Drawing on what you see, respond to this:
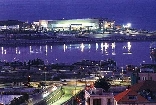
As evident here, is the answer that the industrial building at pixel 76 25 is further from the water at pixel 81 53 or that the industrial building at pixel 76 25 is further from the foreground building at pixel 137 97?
the foreground building at pixel 137 97

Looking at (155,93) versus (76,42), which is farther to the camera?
(76,42)

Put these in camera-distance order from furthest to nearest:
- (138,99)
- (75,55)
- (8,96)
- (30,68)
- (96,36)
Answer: (96,36) < (75,55) < (30,68) < (8,96) < (138,99)

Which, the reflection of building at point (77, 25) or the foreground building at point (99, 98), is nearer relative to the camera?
the foreground building at point (99, 98)

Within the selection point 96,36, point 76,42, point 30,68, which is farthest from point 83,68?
point 96,36

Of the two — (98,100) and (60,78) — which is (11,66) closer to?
(60,78)

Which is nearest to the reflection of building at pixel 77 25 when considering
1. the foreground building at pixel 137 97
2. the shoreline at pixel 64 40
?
the shoreline at pixel 64 40

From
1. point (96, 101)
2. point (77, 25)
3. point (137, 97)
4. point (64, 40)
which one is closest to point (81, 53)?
point (64, 40)

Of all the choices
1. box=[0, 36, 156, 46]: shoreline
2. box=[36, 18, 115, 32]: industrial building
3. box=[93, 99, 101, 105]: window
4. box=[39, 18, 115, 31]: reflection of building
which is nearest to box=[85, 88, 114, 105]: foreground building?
box=[93, 99, 101, 105]: window

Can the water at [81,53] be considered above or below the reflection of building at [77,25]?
below
